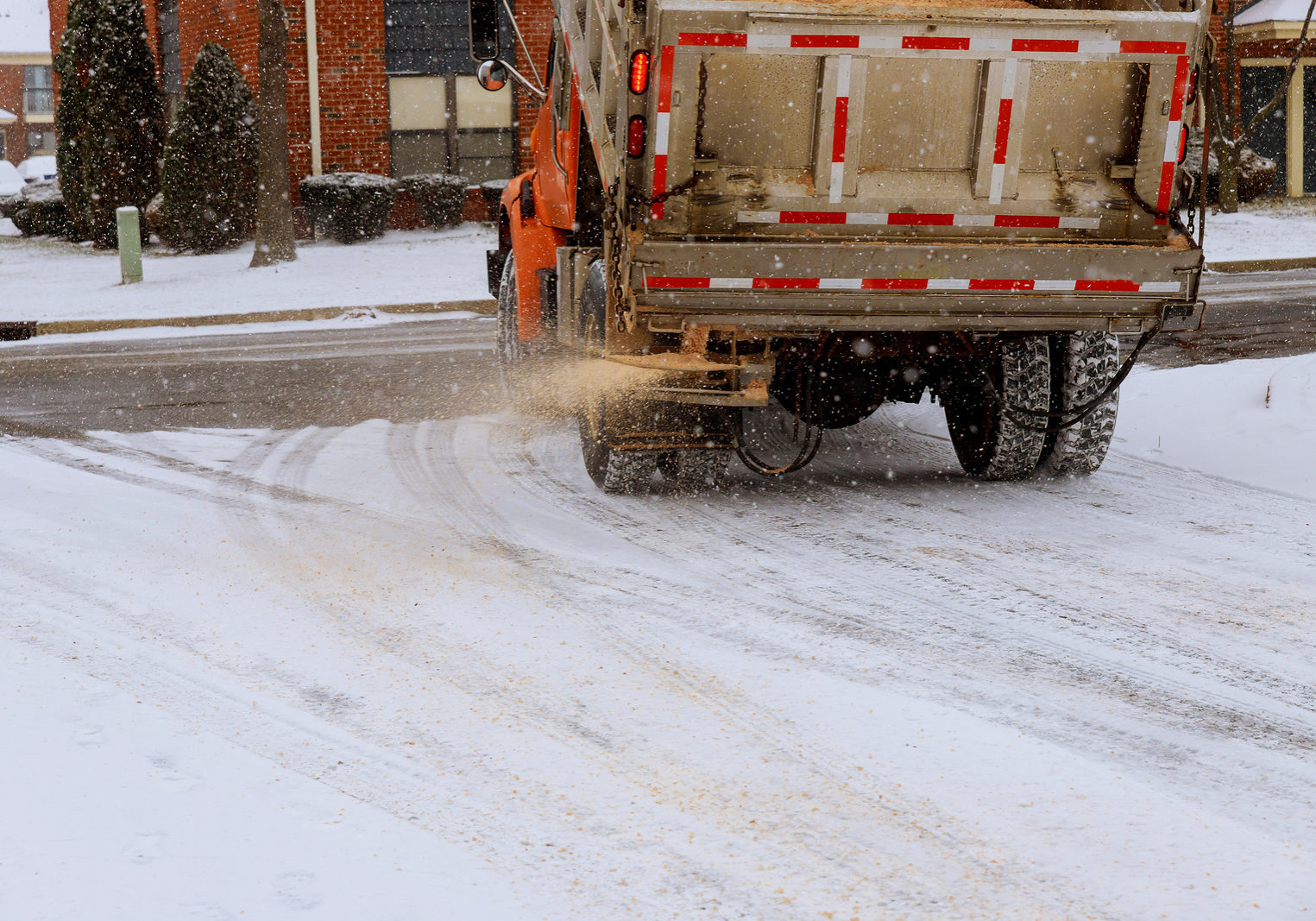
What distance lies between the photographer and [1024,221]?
247 inches

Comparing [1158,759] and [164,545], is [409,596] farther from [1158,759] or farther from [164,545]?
[1158,759]

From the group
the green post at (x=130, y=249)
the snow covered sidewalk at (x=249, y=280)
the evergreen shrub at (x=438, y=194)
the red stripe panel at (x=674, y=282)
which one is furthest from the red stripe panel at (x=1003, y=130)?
the evergreen shrub at (x=438, y=194)

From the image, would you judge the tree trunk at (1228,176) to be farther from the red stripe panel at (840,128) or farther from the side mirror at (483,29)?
the red stripe panel at (840,128)

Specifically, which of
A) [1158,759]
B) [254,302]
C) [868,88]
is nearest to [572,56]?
[868,88]

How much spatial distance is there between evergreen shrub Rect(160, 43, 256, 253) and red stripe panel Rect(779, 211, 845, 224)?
16.2 meters

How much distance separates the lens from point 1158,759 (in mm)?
3863

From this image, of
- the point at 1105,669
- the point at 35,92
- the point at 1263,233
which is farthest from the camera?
the point at 35,92

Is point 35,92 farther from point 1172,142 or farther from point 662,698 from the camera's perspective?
point 662,698

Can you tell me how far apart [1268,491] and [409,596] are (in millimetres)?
4263

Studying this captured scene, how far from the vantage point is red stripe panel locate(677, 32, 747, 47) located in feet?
19.1

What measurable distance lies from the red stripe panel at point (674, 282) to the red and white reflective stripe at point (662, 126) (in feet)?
0.89

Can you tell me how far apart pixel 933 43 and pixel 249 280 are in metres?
13.5

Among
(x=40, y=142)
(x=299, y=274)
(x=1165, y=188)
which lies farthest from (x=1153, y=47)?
(x=40, y=142)

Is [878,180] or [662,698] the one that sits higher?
[878,180]
